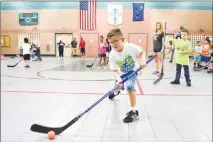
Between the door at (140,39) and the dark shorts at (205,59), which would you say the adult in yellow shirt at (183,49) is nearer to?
the dark shorts at (205,59)

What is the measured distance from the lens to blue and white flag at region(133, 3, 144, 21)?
16.3 meters

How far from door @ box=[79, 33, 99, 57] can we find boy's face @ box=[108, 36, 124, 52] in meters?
14.5

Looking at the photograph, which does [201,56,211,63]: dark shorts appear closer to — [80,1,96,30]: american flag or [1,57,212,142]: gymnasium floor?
[1,57,212,142]: gymnasium floor

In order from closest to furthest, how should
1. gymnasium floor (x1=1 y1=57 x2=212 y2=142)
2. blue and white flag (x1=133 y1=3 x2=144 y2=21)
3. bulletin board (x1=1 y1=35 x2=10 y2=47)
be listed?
gymnasium floor (x1=1 y1=57 x2=212 y2=142), blue and white flag (x1=133 y1=3 x2=144 y2=21), bulletin board (x1=1 y1=35 x2=10 y2=47)

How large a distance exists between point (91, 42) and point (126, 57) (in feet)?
47.8

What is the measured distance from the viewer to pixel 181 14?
16.8 meters

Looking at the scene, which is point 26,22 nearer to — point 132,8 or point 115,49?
point 132,8

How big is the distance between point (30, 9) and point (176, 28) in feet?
32.6

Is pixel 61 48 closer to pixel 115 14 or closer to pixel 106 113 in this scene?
pixel 115 14

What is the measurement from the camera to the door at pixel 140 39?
56.3ft

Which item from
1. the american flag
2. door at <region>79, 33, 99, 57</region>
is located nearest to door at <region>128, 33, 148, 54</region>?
door at <region>79, 33, 99, 57</region>

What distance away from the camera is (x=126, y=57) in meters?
3.26

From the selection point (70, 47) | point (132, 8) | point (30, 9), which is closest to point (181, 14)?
point (132, 8)

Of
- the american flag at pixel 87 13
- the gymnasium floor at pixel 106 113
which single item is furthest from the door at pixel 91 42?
the gymnasium floor at pixel 106 113
